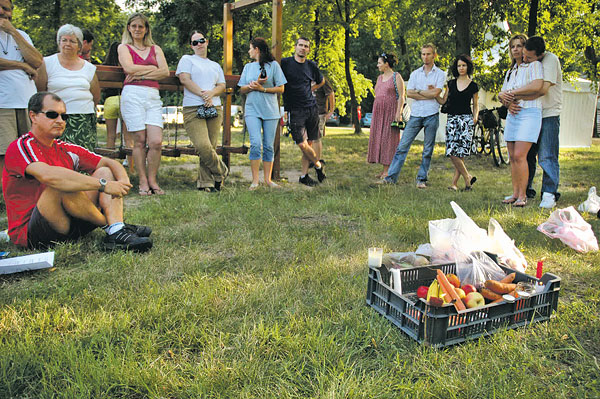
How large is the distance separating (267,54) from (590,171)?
24.1 feet

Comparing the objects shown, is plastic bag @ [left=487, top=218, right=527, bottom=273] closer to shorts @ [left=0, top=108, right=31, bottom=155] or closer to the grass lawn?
the grass lawn

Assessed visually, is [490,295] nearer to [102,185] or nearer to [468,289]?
[468,289]

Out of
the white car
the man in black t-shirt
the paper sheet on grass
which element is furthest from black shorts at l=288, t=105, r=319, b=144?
the paper sheet on grass

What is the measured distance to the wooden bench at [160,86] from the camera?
20.1 feet

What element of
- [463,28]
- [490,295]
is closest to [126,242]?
[490,295]

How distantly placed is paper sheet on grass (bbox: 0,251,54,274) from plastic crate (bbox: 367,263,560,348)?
7.03 feet

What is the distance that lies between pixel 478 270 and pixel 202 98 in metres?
4.70

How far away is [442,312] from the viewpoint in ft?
7.38

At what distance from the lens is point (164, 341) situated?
2.32 m

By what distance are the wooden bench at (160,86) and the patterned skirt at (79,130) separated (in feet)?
2.06

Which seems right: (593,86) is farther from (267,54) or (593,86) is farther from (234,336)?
(234,336)

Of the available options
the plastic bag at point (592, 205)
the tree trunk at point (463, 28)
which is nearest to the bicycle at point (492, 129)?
the tree trunk at point (463, 28)

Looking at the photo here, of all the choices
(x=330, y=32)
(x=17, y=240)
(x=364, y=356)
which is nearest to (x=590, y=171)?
(x=364, y=356)

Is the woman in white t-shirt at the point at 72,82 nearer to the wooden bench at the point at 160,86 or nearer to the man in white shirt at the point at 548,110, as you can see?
the wooden bench at the point at 160,86
